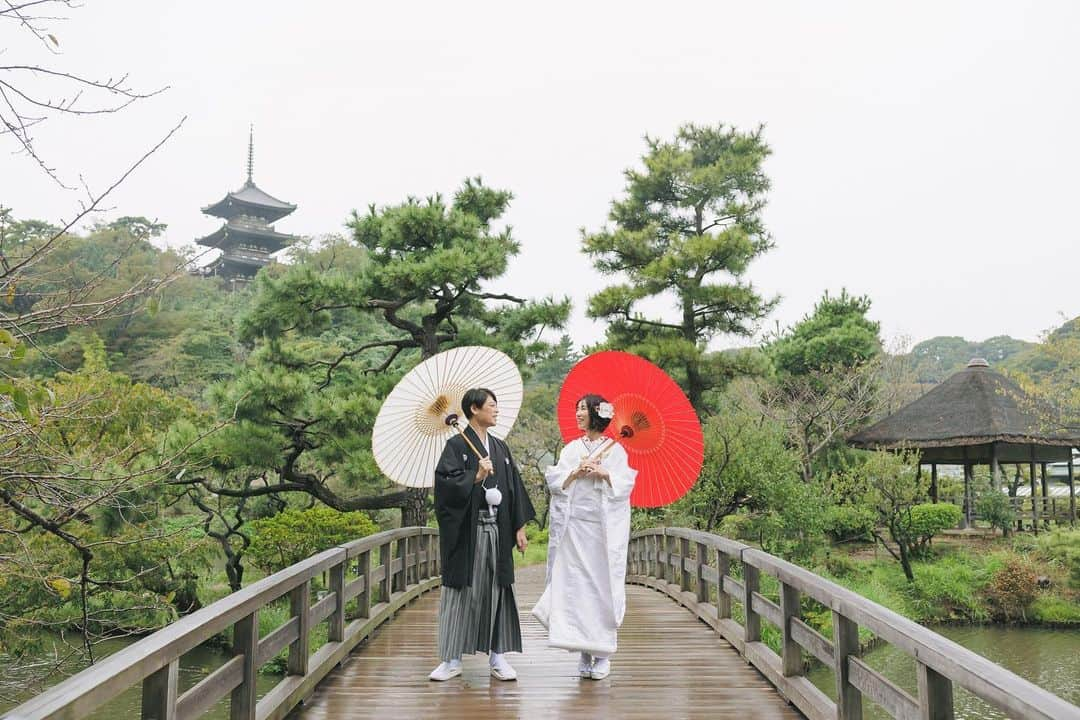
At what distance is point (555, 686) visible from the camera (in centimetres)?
438

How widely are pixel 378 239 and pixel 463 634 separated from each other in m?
9.37

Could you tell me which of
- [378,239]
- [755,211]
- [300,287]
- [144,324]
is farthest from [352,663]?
[144,324]

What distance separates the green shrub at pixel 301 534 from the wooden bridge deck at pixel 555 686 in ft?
18.6

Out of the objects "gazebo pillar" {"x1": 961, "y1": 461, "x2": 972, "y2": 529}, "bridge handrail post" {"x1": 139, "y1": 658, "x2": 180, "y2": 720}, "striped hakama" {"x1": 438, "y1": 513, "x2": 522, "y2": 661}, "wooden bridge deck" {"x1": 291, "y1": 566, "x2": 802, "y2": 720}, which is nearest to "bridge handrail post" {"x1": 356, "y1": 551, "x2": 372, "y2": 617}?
"wooden bridge deck" {"x1": 291, "y1": 566, "x2": 802, "y2": 720}

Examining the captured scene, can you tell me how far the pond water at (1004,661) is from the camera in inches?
392

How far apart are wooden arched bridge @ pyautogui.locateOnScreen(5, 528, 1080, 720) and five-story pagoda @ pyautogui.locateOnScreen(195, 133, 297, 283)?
40.8 metres

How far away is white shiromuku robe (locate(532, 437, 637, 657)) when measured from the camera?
14.6 ft

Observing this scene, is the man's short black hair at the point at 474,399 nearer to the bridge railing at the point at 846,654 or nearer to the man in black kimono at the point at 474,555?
the man in black kimono at the point at 474,555

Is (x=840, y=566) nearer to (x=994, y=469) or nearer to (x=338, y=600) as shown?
(x=994, y=469)

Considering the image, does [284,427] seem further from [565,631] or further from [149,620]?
[565,631]

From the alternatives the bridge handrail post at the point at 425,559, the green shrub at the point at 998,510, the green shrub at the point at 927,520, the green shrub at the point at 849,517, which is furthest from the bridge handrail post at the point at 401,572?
the green shrub at the point at 998,510

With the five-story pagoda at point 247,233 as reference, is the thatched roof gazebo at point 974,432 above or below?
below

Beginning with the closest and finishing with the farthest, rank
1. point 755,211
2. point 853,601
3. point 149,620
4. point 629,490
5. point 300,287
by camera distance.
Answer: point 853,601, point 629,490, point 149,620, point 300,287, point 755,211

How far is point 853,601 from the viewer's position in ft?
10.1
